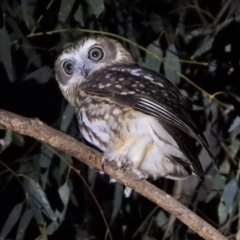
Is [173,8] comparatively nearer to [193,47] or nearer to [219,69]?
[193,47]

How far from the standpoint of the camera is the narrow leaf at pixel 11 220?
3.86 metres

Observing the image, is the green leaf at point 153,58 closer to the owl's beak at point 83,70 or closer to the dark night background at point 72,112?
the dark night background at point 72,112

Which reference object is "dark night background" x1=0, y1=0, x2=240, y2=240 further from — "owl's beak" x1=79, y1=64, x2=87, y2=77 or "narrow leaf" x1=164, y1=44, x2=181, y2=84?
"owl's beak" x1=79, y1=64, x2=87, y2=77

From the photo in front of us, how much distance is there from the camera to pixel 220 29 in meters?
4.10

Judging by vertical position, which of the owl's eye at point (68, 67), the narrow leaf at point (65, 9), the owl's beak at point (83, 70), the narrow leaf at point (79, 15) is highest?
the narrow leaf at point (65, 9)

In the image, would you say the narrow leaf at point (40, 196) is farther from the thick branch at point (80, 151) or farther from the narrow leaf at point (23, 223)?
the thick branch at point (80, 151)

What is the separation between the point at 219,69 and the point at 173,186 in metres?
0.74

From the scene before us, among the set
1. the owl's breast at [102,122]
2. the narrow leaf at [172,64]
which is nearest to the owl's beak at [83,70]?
the owl's breast at [102,122]

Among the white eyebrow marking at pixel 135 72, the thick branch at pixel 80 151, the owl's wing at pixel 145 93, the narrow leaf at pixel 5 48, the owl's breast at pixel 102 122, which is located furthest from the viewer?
the narrow leaf at pixel 5 48

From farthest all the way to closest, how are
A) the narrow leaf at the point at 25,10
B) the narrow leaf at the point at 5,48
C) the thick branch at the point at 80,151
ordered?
1. the narrow leaf at the point at 25,10
2. the narrow leaf at the point at 5,48
3. the thick branch at the point at 80,151

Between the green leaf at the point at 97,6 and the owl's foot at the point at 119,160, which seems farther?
the green leaf at the point at 97,6

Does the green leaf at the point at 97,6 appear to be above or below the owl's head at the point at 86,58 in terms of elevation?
above

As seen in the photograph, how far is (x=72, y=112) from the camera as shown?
13.2 feet

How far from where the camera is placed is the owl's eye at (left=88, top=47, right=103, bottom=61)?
390 cm
